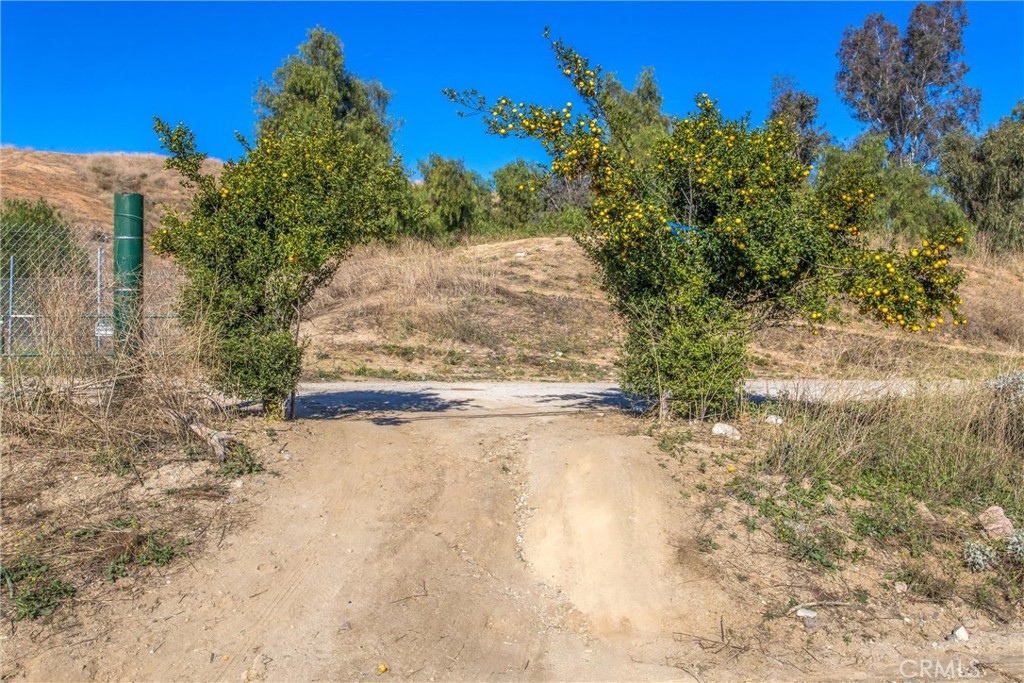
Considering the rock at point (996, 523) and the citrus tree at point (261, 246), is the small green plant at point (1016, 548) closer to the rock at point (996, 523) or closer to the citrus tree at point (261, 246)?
the rock at point (996, 523)

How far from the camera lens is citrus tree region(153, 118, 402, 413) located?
25.9 ft

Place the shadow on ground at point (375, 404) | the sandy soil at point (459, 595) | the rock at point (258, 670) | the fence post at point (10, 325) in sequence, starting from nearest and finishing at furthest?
the rock at point (258, 670) → the sandy soil at point (459, 595) → the fence post at point (10, 325) → the shadow on ground at point (375, 404)

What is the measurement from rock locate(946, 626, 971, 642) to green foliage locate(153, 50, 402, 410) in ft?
18.5

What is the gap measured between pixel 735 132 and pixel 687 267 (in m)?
1.59

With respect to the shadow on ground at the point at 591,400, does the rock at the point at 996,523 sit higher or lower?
lower

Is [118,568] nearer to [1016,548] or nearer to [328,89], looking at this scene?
[1016,548]

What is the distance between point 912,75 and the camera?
154 feet

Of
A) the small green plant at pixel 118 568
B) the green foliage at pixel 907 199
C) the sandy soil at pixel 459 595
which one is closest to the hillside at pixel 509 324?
the green foliage at pixel 907 199

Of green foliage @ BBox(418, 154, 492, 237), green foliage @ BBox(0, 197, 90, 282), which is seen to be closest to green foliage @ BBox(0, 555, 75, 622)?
green foliage @ BBox(0, 197, 90, 282)

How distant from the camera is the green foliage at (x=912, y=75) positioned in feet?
152

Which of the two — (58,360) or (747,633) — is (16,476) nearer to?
(58,360)

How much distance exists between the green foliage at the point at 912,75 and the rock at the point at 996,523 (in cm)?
4345

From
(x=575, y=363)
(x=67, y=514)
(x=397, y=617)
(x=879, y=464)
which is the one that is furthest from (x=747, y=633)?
(x=575, y=363)

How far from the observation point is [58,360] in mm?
6922
